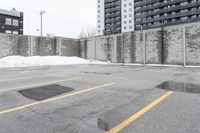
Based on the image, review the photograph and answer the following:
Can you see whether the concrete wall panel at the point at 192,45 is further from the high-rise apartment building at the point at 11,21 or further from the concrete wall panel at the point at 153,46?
the high-rise apartment building at the point at 11,21

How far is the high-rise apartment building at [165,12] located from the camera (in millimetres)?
52181

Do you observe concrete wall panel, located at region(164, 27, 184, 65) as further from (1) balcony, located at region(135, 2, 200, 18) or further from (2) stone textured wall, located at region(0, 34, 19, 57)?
(1) balcony, located at region(135, 2, 200, 18)

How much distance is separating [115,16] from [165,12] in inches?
896

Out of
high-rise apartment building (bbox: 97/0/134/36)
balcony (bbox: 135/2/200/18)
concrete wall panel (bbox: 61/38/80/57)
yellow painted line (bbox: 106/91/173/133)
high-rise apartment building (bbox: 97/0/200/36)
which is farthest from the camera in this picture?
high-rise apartment building (bbox: 97/0/134/36)

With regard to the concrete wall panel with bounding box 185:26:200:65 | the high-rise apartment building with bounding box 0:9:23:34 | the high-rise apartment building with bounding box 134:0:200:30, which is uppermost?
the high-rise apartment building with bounding box 134:0:200:30

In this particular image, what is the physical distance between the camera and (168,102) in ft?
14.6

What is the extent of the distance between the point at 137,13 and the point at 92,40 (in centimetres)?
4343

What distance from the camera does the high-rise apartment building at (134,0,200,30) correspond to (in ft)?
171

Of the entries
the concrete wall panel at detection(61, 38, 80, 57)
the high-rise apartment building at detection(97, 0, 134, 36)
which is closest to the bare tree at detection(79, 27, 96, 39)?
the high-rise apartment building at detection(97, 0, 134, 36)

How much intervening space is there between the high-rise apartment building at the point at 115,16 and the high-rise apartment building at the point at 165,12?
3.36m

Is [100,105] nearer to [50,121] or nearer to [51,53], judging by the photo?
[50,121]

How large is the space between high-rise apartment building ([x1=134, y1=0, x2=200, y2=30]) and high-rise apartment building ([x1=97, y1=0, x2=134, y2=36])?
3358 millimetres

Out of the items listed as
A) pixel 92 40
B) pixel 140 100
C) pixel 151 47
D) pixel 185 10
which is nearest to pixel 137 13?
pixel 185 10

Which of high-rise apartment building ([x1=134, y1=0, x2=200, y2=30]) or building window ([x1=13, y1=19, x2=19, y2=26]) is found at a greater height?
high-rise apartment building ([x1=134, y1=0, x2=200, y2=30])
